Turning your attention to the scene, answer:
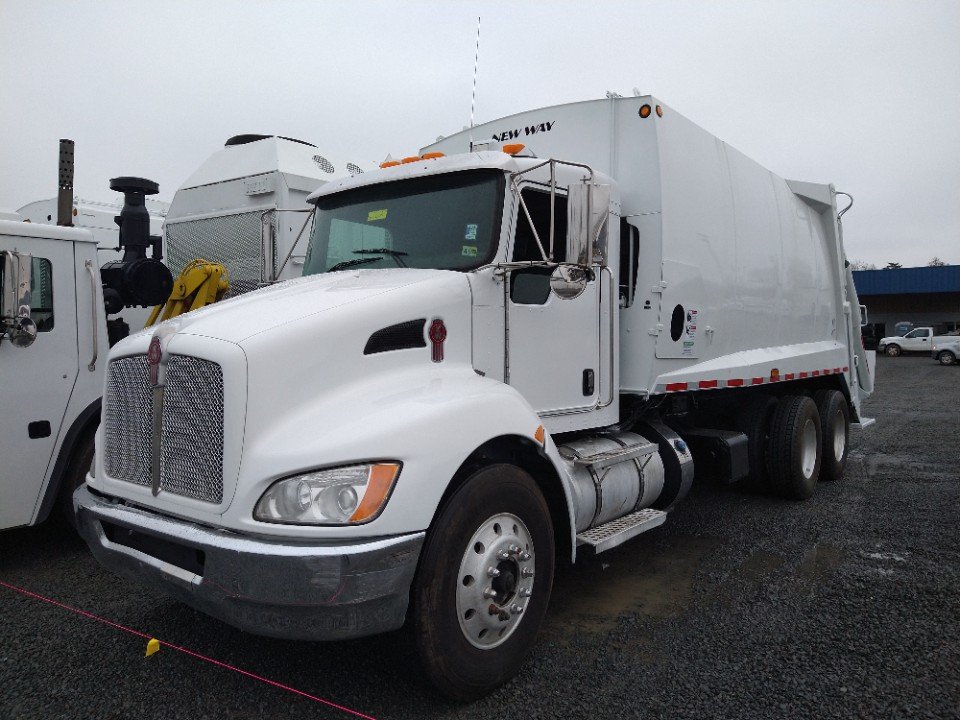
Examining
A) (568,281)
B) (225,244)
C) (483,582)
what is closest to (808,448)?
(568,281)

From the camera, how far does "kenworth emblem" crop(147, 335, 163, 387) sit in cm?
311

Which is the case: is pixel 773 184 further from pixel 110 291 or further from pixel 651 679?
pixel 110 291

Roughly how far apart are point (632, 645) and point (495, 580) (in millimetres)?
1052

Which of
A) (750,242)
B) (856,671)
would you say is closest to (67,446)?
(856,671)

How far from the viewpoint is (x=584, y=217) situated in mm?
3656

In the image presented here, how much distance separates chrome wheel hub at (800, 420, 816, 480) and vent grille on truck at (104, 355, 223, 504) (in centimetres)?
602

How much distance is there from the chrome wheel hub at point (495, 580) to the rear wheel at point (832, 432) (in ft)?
18.8

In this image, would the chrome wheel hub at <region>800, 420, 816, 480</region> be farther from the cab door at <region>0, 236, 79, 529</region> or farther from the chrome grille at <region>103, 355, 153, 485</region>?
the cab door at <region>0, 236, 79, 529</region>

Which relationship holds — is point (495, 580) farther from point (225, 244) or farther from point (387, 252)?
point (225, 244)

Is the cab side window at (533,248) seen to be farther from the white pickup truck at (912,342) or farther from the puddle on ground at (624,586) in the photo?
the white pickup truck at (912,342)

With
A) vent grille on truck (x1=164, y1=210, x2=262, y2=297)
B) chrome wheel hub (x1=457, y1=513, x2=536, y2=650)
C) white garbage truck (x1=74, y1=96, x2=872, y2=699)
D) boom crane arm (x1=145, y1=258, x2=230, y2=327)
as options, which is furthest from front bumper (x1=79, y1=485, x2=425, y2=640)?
vent grille on truck (x1=164, y1=210, x2=262, y2=297)

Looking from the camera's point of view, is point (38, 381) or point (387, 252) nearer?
point (387, 252)

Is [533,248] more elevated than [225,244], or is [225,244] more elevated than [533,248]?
[225,244]

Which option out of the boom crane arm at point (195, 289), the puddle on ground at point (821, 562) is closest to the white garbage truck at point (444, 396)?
the puddle on ground at point (821, 562)
